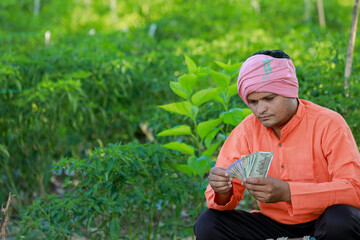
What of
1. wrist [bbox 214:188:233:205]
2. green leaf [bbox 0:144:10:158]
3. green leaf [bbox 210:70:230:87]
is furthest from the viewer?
green leaf [bbox 0:144:10:158]

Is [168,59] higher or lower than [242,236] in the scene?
higher

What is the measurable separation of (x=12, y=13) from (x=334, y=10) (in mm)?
6118

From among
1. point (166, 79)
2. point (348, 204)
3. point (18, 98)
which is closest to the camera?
point (348, 204)

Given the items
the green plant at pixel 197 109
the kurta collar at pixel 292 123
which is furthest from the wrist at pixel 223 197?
the green plant at pixel 197 109

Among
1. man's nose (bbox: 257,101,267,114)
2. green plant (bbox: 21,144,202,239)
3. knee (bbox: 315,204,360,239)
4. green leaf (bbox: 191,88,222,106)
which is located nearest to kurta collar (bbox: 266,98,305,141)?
man's nose (bbox: 257,101,267,114)

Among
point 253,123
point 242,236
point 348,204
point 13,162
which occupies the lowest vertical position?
point 13,162

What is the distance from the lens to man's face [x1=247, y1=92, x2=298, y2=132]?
109 inches

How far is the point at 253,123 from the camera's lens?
296 centimetres

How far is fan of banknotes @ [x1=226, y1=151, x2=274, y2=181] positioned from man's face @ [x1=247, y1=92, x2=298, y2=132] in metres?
0.31

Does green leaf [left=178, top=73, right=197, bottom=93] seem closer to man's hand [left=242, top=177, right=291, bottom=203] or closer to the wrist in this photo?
the wrist

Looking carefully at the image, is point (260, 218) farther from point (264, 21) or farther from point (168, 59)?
point (264, 21)

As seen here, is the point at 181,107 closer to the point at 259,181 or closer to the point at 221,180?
the point at 221,180

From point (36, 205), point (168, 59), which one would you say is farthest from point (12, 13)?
point (36, 205)

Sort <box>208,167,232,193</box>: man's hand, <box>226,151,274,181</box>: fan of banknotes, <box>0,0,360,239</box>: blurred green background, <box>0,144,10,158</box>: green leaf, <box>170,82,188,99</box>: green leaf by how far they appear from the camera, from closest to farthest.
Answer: <box>226,151,274,181</box>: fan of banknotes → <box>208,167,232,193</box>: man's hand → <box>170,82,188,99</box>: green leaf → <box>0,0,360,239</box>: blurred green background → <box>0,144,10,158</box>: green leaf
